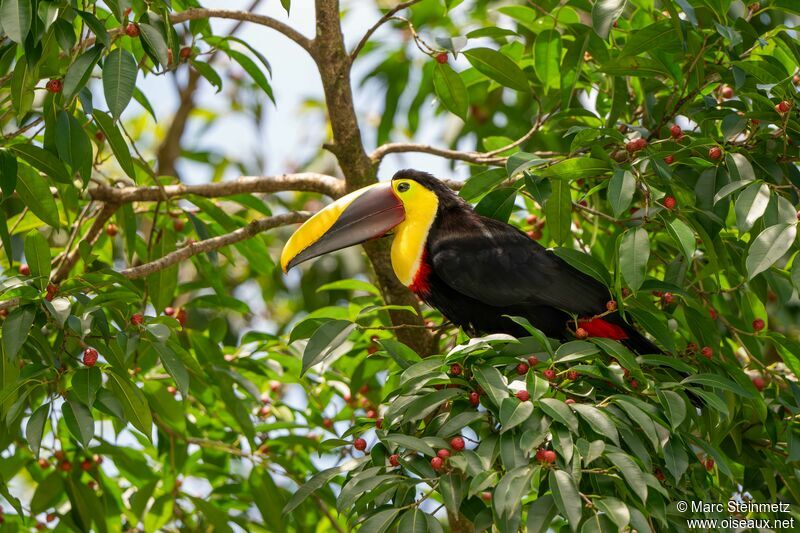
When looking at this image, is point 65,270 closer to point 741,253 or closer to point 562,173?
point 562,173

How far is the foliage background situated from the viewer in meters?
2.90

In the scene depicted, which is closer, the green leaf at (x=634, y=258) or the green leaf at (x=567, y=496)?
the green leaf at (x=567, y=496)

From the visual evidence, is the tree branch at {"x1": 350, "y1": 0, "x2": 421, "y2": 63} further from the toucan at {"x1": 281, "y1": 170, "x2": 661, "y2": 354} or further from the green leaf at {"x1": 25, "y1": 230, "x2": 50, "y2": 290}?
the green leaf at {"x1": 25, "y1": 230, "x2": 50, "y2": 290}

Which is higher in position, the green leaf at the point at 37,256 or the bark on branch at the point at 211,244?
the green leaf at the point at 37,256

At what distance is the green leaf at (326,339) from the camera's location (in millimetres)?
3248

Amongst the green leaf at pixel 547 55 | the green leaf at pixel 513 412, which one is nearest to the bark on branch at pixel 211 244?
the green leaf at pixel 547 55

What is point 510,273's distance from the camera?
13.1 ft

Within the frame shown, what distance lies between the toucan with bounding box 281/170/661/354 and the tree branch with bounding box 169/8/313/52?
2.14 ft

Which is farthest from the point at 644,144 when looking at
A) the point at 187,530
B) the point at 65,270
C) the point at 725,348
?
the point at 187,530

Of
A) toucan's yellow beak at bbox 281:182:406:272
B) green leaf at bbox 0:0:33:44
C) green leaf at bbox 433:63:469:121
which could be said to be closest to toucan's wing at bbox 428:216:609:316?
toucan's yellow beak at bbox 281:182:406:272

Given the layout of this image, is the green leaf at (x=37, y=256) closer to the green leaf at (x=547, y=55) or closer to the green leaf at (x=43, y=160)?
the green leaf at (x=43, y=160)

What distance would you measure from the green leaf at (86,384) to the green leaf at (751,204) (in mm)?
1872

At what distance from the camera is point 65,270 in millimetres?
4238

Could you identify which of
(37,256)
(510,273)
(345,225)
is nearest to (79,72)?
(37,256)
